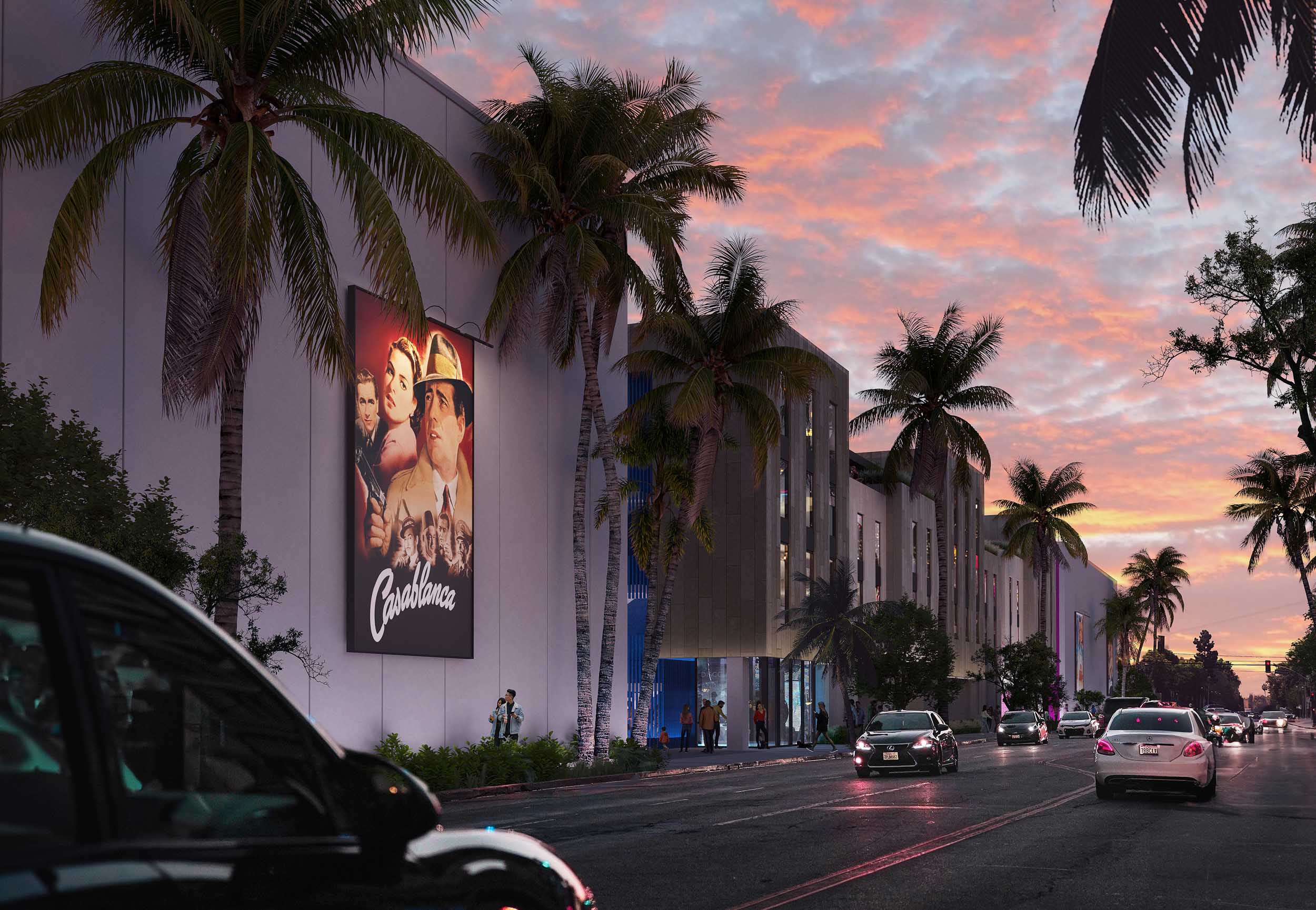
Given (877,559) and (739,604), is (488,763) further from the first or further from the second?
(877,559)

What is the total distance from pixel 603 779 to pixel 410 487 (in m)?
8.35

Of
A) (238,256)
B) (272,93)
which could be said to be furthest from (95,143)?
(238,256)

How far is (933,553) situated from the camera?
293 ft

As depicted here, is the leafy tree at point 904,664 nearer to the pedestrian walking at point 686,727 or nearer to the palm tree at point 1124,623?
the pedestrian walking at point 686,727

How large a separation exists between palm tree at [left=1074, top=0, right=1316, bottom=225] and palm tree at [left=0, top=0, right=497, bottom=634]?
12.8 m

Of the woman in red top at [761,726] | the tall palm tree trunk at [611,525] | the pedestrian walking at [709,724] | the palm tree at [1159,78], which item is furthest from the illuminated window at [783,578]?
the palm tree at [1159,78]

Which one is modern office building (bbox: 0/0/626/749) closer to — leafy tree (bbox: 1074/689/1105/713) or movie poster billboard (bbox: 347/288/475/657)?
movie poster billboard (bbox: 347/288/475/657)

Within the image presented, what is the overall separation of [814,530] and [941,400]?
8.19 metres

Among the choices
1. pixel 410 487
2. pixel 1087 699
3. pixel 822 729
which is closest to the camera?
pixel 410 487

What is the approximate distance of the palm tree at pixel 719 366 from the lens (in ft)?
132

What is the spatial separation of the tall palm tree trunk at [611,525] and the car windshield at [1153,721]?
1678cm

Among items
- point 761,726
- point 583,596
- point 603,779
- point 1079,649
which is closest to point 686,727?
point 761,726

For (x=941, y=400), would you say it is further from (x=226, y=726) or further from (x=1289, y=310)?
(x=226, y=726)

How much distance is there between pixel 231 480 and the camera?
70.1 ft
